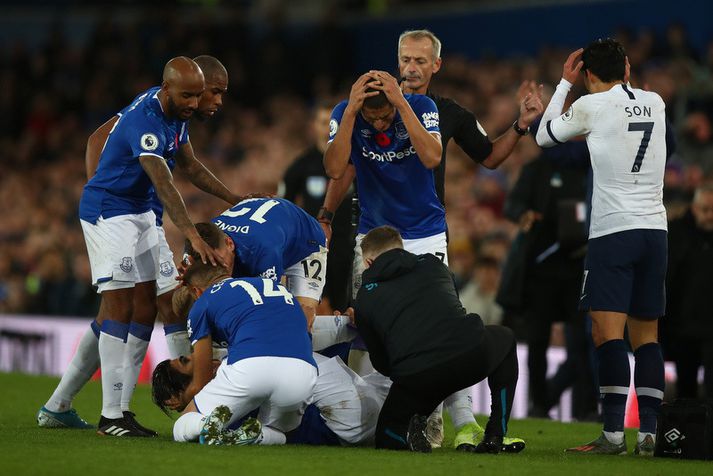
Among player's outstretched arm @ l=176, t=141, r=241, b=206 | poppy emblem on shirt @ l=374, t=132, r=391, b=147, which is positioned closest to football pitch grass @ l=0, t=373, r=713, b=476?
player's outstretched arm @ l=176, t=141, r=241, b=206

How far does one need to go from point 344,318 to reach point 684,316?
3.01 m

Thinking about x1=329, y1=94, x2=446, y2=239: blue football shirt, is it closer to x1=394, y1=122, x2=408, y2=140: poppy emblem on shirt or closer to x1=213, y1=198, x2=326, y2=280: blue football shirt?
x1=394, y1=122, x2=408, y2=140: poppy emblem on shirt

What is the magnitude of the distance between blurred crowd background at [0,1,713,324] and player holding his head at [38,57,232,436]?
533 centimetres

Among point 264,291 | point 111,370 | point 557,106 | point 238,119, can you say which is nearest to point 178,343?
point 111,370

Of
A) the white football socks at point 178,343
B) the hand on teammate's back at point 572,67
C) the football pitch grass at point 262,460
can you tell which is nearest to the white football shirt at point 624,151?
the hand on teammate's back at point 572,67

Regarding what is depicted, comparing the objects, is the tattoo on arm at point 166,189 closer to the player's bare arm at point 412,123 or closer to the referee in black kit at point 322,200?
the player's bare arm at point 412,123

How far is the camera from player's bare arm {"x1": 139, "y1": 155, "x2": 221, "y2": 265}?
7059mm

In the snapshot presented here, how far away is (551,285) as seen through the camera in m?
10.6

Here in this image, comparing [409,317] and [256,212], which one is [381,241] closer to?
[409,317]

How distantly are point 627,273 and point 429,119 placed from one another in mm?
1495

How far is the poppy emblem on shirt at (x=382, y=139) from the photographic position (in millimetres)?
7621

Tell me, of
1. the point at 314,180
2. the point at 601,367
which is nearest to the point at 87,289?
the point at 314,180

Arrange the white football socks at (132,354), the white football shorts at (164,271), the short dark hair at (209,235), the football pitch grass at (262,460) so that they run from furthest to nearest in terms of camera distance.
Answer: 1. the white football shorts at (164,271)
2. the white football socks at (132,354)
3. the short dark hair at (209,235)
4. the football pitch grass at (262,460)

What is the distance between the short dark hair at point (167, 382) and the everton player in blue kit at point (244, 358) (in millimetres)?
134
